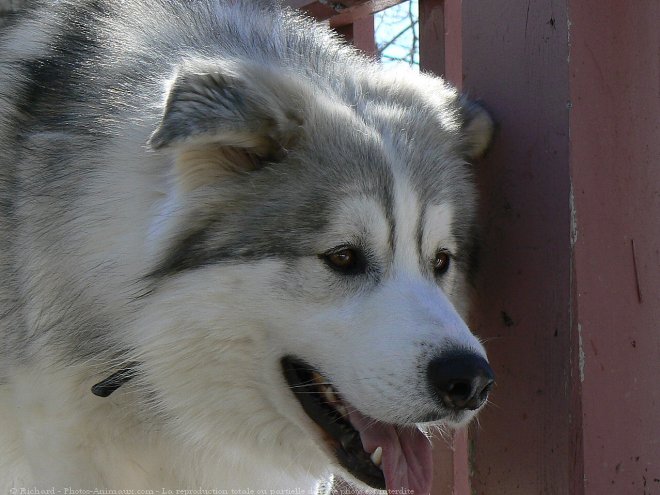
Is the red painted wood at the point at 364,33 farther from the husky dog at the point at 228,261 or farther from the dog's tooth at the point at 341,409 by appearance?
the dog's tooth at the point at 341,409

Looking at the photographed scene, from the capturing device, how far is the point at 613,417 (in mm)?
2562

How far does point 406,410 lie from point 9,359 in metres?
1.26

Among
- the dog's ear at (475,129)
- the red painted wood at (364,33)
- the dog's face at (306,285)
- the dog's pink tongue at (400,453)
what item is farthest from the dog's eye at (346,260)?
the red painted wood at (364,33)

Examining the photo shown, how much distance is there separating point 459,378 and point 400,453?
1.36 ft

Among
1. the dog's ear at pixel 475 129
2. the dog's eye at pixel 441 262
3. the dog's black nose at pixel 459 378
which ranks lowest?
the dog's black nose at pixel 459 378

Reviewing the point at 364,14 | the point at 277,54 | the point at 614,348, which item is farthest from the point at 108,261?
the point at 364,14

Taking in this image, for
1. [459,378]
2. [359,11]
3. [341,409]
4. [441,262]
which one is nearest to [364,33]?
[359,11]

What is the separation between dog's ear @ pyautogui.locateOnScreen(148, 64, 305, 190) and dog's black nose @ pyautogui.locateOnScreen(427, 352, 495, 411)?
713 mm

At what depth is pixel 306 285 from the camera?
93.4 inches

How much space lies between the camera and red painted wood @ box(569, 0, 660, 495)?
2.53m

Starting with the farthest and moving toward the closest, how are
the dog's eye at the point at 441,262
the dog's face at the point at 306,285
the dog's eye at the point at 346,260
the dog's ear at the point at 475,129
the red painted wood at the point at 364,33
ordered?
1. the red painted wood at the point at 364,33
2. the dog's ear at the point at 475,129
3. the dog's eye at the point at 441,262
4. the dog's eye at the point at 346,260
5. the dog's face at the point at 306,285

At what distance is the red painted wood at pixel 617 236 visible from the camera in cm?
253

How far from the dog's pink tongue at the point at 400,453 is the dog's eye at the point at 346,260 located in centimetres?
38

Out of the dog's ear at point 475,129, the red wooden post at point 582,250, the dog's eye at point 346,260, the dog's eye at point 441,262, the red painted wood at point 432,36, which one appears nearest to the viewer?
the dog's eye at point 346,260
